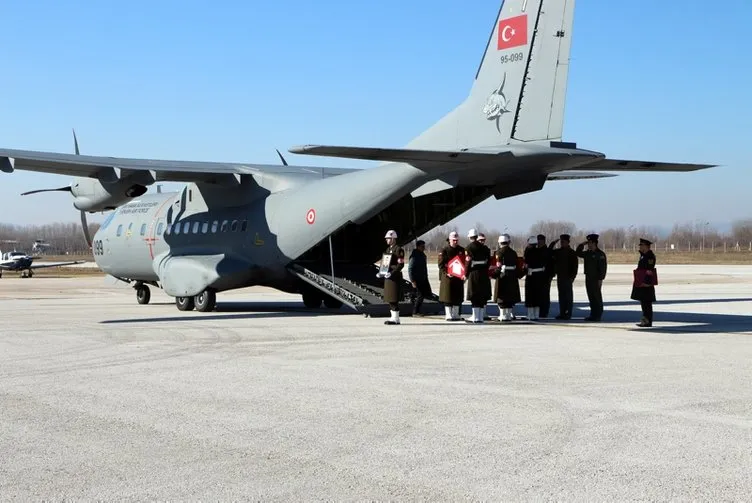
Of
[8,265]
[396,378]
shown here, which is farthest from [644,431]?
[8,265]

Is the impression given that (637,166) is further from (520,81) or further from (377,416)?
(377,416)

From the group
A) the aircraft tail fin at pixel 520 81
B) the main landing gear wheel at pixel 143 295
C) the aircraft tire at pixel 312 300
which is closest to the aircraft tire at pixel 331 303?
the aircraft tire at pixel 312 300

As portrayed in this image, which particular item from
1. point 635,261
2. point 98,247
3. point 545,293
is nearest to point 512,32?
point 545,293

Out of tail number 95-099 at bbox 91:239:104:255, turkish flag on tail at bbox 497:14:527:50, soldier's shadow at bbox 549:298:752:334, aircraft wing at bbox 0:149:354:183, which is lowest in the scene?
soldier's shadow at bbox 549:298:752:334

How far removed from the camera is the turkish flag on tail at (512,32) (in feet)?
55.1

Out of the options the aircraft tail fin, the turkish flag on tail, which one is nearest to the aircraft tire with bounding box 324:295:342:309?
the aircraft tail fin

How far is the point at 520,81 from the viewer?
16719 millimetres

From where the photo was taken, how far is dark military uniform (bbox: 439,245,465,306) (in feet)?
58.4

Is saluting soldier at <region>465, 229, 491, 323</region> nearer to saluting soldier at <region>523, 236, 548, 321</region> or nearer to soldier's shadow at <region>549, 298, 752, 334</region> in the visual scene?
saluting soldier at <region>523, 236, 548, 321</region>

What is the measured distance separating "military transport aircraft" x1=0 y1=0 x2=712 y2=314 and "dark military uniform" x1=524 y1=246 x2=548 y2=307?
156 cm

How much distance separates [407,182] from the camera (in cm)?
1800

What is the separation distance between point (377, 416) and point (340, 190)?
1198 cm

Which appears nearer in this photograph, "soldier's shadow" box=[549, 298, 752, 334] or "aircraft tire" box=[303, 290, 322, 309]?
"soldier's shadow" box=[549, 298, 752, 334]

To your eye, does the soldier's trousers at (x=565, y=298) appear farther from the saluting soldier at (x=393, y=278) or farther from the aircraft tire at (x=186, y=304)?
the aircraft tire at (x=186, y=304)
